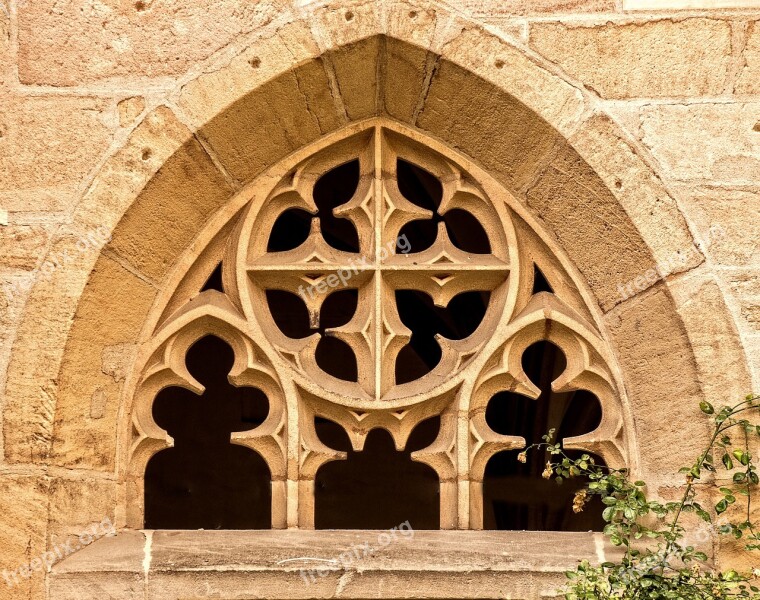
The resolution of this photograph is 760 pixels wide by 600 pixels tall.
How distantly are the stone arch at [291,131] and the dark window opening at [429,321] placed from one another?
2.55 m

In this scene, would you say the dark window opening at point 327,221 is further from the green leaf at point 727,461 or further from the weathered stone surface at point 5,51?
the green leaf at point 727,461

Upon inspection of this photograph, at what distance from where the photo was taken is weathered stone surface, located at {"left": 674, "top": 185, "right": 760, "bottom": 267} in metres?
3.63

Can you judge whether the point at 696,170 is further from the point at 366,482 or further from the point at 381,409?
the point at 366,482

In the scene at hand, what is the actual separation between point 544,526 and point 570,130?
387 cm

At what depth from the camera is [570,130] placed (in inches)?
147

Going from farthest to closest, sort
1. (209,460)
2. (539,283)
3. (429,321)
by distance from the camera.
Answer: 1. (209,460)
2. (429,321)
3. (539,283)

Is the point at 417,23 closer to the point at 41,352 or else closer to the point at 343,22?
the point at 343,22

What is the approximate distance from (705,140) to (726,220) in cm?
24

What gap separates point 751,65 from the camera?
3.72 meters

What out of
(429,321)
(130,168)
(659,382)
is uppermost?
(429,321)

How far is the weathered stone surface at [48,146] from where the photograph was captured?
3719 mm

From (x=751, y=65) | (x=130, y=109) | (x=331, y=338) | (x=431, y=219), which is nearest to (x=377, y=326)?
(x=130, y=109)

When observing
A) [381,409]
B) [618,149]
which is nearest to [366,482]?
[381,409]

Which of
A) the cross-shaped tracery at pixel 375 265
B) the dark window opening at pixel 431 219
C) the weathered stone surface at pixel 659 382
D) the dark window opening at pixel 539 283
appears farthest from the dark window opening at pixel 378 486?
the weathered stone surface at pixel 659 382
